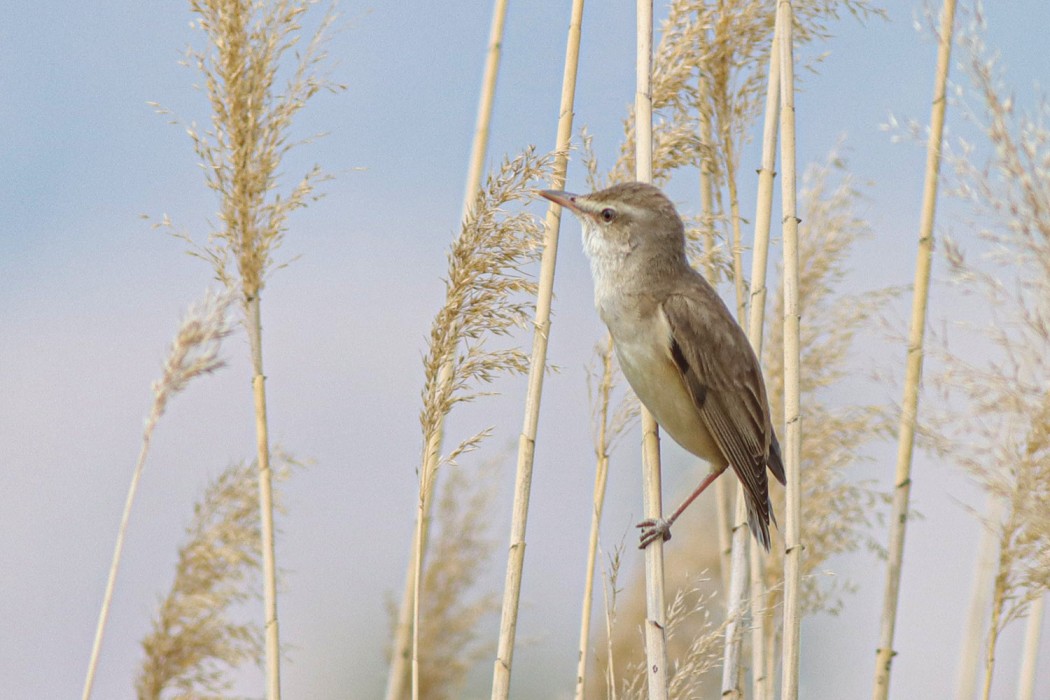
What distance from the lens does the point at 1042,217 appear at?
254 centimetres

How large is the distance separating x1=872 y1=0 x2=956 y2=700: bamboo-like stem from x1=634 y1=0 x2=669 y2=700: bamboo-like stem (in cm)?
81

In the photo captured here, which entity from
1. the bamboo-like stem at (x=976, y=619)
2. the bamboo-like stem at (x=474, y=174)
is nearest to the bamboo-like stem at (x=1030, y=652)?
the bamboo-like stem at (x=976, y=619)

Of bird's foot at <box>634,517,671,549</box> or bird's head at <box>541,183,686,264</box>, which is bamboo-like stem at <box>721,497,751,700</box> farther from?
bird's head at <box>541,183,686,264</box>

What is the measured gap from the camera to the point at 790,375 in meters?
2.45

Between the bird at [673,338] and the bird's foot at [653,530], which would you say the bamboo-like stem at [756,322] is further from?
the bird's foot at [653,530]

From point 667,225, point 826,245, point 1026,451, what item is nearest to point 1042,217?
point 1026,451

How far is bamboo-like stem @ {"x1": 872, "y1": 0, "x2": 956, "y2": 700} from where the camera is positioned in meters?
2.81

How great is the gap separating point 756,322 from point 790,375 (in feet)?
0.73

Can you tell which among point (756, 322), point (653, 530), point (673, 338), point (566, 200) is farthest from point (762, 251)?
point (653, 530)

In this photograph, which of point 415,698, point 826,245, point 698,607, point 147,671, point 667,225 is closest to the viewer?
point 415,698

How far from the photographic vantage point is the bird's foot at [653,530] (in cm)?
235

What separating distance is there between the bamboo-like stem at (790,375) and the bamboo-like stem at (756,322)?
0.38 feet

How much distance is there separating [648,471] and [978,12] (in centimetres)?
158

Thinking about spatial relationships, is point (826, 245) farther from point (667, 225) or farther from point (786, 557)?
point (786, 557)
